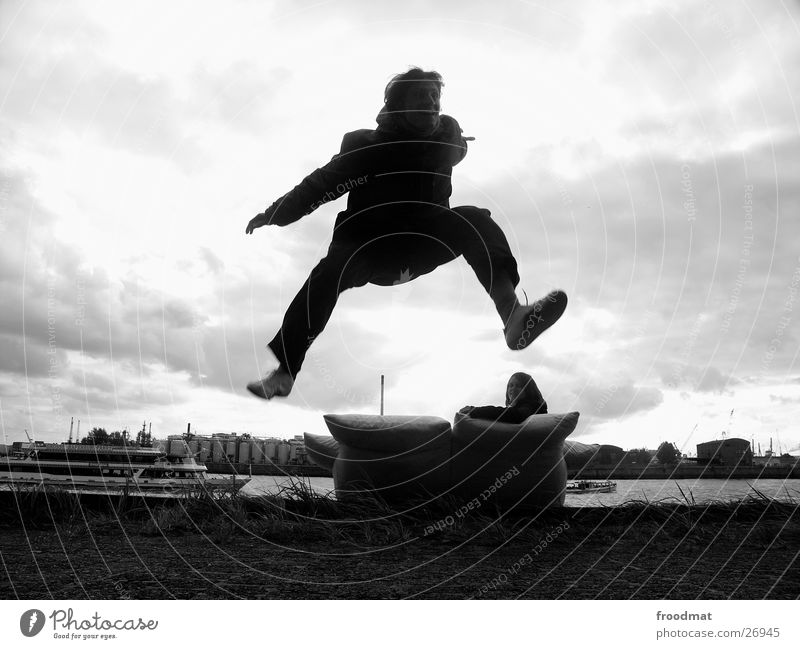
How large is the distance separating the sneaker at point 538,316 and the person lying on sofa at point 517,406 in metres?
1.89

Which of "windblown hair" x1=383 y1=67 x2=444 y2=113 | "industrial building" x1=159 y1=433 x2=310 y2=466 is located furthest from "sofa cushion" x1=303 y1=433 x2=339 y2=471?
"windblown hair" x1=383 y1=67 x2=444 y2=113

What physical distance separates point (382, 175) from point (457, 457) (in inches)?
103

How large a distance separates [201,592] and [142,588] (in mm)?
283

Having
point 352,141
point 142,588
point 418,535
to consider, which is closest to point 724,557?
point 418,535

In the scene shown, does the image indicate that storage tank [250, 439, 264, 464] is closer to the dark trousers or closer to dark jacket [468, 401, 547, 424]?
the dark trousers

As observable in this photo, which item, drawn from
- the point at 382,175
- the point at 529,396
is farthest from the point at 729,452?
the point at 382,175

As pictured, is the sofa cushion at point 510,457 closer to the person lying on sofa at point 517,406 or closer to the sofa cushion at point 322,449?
the person lying on sofa at point 517,406

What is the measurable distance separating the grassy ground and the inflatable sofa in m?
0.40

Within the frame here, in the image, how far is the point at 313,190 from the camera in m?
4.55

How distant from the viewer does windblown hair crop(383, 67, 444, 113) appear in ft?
14.6

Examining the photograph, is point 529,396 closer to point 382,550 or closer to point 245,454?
point 382,550

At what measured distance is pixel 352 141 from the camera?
4617 mm

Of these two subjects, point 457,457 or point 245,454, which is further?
point 245,454
